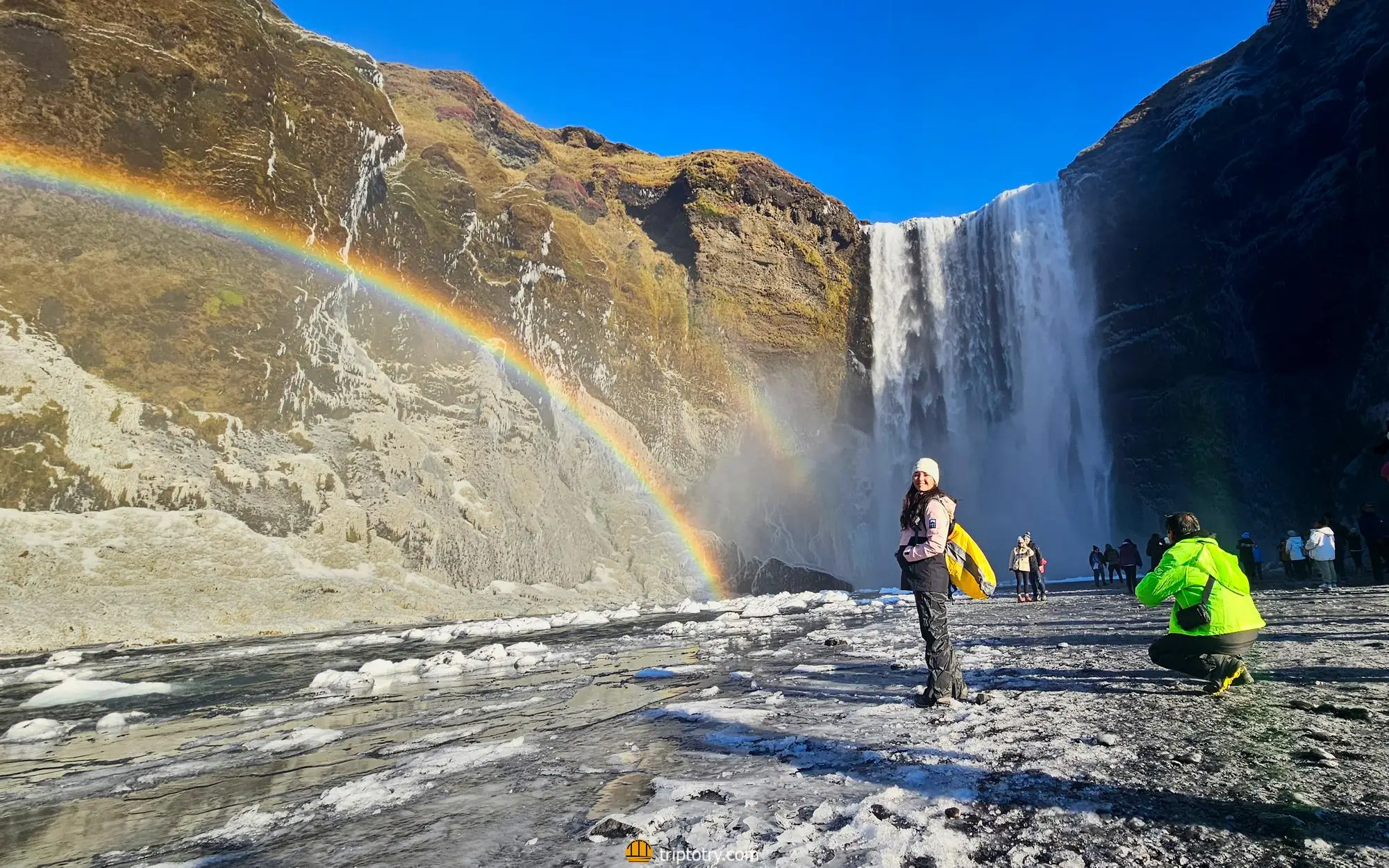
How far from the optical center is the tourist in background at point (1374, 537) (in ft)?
46.9

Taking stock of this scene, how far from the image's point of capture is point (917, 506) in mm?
5422

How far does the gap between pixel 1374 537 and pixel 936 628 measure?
51.3ft

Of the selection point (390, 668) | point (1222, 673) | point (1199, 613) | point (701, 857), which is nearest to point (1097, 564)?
point (1222, 673)

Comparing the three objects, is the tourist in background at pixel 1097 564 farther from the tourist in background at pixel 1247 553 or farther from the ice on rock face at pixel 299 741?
the ice on rock face at pixel 299 741

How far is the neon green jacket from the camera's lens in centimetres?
496

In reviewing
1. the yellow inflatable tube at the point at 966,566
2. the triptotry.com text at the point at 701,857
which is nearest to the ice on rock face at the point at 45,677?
the triptotry.com text at the point at 701,857

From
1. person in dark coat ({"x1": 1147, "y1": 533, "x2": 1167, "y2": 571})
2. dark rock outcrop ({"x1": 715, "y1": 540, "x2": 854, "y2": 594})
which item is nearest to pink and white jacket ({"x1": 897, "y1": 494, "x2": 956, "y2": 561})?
person in dark coat ({"x1": 1147, "y1": 533, "x2": 1167, "y2": 571})

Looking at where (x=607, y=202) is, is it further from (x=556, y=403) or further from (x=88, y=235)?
(x=88, y=235)

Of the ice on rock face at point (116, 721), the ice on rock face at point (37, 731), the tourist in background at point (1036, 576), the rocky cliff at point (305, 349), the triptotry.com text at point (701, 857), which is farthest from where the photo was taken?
the rocky cliff at point (305, 349)

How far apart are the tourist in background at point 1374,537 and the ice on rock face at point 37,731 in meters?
21.9

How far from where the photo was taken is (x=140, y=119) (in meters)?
25.1

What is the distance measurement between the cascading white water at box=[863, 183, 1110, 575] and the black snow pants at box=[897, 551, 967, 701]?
46162 millimetres

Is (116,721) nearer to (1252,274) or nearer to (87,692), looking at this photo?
(87,692)

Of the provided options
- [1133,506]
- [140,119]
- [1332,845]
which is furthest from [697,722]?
[1133,506]
